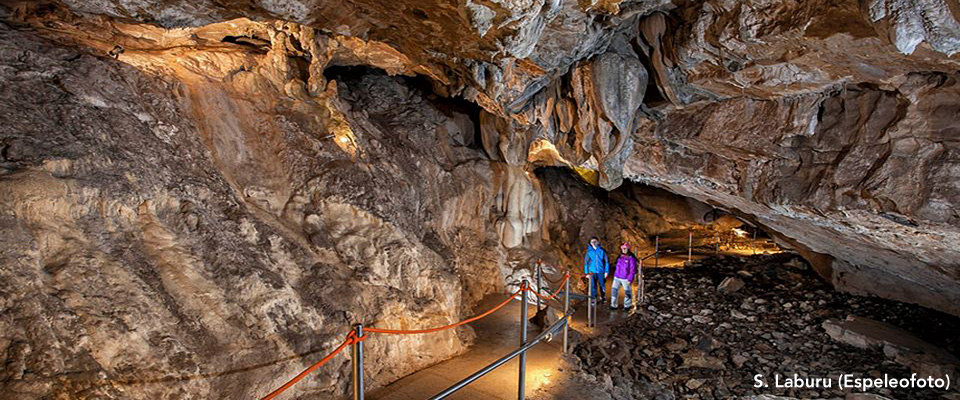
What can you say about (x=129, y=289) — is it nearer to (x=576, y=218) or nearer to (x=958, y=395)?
(x=958, y=395)

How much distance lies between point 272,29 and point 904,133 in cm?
730

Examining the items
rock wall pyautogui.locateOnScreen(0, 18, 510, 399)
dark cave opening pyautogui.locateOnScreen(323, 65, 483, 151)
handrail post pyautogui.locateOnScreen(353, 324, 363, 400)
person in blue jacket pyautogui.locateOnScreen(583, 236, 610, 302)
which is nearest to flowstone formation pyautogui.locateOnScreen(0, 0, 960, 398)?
rock wall pyautogui.locateOnScreen(0, 18, 510, 399)

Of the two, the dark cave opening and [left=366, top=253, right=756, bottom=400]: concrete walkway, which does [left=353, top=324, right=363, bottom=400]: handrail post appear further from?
the dark cave opening

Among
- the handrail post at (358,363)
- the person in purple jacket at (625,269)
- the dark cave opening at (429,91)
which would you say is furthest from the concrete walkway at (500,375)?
the dark cave opening at (429,91)

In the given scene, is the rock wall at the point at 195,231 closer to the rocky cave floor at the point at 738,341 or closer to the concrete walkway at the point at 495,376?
the concrete walkway at the point at 495,376

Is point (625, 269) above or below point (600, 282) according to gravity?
above

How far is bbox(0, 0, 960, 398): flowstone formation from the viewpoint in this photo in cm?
388

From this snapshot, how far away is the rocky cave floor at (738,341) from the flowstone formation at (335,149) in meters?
1.10

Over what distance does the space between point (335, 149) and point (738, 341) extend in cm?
657

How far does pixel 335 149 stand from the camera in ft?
22.2

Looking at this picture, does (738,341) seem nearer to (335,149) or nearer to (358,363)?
(358,363)

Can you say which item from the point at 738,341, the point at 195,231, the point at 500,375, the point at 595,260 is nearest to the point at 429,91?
the point at 595,260

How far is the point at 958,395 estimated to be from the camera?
573 cm

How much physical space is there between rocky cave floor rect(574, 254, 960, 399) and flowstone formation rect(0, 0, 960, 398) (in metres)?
1.10
